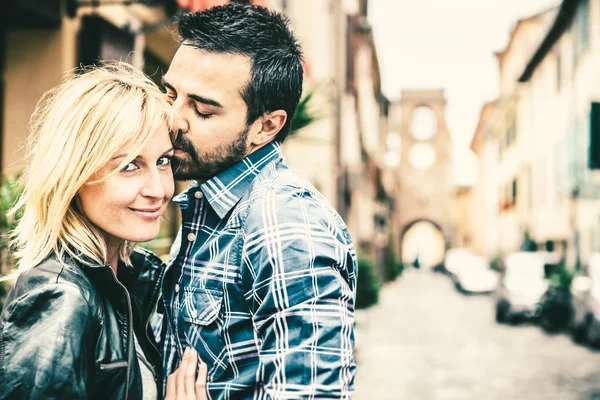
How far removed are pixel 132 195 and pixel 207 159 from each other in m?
0.24

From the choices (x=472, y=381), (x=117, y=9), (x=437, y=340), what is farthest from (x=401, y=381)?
(x=117, y=9)

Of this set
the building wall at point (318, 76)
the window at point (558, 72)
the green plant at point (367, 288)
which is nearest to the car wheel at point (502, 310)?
the building wall at point (318, 76)

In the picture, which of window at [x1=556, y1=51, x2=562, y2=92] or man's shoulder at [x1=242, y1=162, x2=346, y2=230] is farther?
window at [x1=556, y1=51, x2=562, y2=92]

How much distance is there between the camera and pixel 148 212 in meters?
2.04

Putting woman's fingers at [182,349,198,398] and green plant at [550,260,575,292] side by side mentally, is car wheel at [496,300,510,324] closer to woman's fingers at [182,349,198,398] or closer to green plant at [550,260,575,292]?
green plant at [550,260,575,292]

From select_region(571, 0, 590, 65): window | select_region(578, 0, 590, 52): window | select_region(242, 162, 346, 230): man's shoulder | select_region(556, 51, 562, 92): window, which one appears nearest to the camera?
select_region(242, 162, 346, 230): man's shoulder

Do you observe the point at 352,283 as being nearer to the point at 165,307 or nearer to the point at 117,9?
the point at 165,307

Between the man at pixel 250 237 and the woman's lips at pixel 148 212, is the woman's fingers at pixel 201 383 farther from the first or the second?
the woman's lips at pixel 148 212

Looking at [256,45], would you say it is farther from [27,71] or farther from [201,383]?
[27,71]

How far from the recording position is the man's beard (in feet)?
6.84

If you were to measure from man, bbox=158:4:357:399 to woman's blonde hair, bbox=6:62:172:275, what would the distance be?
6.2 inches

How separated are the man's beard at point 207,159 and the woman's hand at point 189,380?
19.6 inches

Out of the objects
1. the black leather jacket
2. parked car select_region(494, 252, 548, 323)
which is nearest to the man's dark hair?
the black leather jacket

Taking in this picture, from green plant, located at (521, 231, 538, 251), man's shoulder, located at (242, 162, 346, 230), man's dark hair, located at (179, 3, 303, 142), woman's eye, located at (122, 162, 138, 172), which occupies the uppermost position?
man's dark hair, located at (179, 3, 303, 142)
